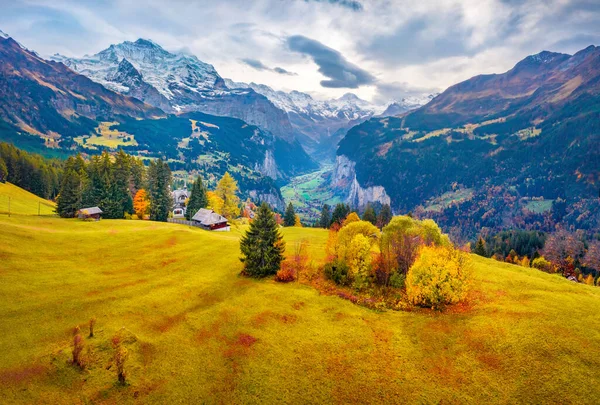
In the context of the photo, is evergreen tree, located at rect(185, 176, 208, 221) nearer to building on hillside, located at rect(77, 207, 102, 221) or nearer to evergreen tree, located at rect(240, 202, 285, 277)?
building on hillside, located at rect(77, 207, 102, 221)

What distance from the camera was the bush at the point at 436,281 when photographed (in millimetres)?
42062

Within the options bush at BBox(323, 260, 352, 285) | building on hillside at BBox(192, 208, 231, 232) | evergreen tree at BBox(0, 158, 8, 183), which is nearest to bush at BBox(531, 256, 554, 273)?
bush at BBox(323, 260, 352, 285)

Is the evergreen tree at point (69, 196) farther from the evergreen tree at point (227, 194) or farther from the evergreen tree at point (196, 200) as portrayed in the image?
the evergreen tree at point (227, 194)

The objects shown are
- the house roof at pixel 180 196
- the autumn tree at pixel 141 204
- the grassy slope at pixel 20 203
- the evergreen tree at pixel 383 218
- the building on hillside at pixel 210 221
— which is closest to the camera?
the grassy slope at pixel 20 203

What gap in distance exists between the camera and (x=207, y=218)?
10138cm

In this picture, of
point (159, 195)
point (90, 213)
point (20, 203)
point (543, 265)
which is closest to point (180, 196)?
point (159, 195)

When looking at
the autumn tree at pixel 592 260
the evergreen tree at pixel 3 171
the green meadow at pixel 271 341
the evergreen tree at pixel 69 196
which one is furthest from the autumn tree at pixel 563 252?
the evergreen tree at pixel 3 171

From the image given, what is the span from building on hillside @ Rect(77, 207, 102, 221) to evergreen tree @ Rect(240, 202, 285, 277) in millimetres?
59585

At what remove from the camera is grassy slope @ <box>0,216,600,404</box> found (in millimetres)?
27109

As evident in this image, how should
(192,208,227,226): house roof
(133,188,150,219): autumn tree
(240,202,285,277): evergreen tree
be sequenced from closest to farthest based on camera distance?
(240,202,285,277): evergreen tree
(192,208,227,226): house roof
(133,188,150,219): autumn tree

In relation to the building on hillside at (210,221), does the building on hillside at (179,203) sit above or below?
above

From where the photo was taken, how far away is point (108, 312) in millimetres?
37125

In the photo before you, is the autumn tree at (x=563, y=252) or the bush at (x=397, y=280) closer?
the bush at (x=397, y=280)

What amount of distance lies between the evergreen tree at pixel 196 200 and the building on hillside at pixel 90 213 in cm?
2731
